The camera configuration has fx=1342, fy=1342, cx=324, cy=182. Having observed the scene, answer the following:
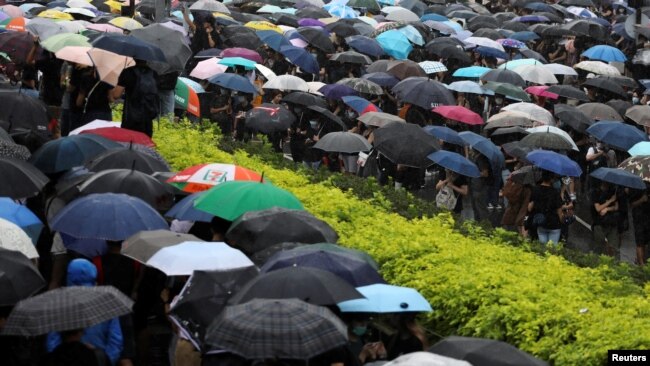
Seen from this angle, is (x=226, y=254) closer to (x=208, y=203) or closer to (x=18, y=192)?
(x=208, y=203)

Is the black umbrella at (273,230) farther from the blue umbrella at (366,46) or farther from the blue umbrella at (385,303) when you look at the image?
the blue umbrella at (366,46)

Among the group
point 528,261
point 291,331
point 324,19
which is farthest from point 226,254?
A: point 324,19

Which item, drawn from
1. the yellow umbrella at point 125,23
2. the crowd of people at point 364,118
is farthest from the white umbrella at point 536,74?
the yellow umbrella at point 125,23

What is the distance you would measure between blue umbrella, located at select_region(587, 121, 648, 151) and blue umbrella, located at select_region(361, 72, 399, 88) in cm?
396

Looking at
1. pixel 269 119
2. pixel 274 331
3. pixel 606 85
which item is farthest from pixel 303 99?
pixel 274 331

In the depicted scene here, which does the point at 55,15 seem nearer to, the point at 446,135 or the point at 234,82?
the point at 234,82

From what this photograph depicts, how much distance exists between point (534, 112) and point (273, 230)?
1176cm

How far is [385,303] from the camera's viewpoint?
9195 mm

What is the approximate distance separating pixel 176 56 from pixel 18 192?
725 centimetres

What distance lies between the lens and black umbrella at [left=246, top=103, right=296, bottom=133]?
1897cm

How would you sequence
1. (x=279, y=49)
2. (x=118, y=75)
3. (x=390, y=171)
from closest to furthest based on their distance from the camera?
(x=118, y=75)
(x=390, y=171)
(x=279, y=49)

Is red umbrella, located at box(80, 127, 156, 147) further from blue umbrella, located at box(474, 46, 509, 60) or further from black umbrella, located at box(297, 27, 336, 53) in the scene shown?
blue umbrella, located at box(474, 46, 509, 60)

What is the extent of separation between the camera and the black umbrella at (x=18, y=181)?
1140 centimetres

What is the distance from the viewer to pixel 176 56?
18.4m
